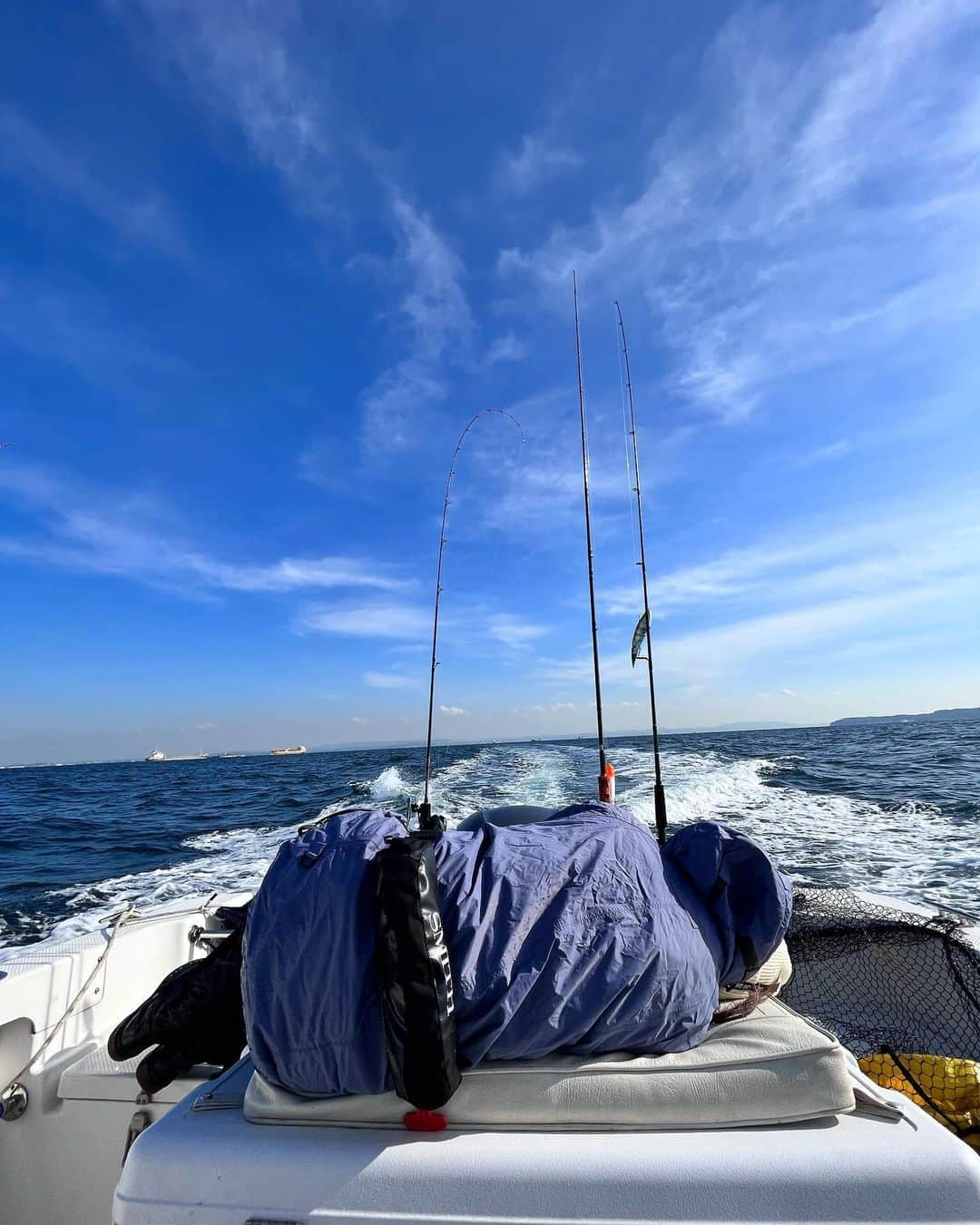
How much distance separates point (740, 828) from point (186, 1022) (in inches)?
348

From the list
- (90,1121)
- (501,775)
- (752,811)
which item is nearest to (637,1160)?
(90,1121)

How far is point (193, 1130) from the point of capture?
1271 mm

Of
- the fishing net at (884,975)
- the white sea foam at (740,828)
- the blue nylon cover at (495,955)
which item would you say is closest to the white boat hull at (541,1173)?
the blue nylon cover at (495,955)

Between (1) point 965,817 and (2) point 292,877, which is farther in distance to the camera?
(1) point 965,817

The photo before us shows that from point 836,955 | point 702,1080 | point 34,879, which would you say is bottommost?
point 34,879

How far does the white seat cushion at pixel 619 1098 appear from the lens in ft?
4.07

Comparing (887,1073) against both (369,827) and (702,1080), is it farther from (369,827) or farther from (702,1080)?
(369,827)

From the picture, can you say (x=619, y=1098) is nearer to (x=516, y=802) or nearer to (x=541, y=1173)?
(x=541, y=1173)

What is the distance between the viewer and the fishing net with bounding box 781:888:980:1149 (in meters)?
2.69

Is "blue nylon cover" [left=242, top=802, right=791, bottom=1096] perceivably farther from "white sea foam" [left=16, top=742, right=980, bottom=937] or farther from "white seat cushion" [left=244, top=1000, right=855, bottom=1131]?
"white sea foam" [left=16, top=742, right=980, bottom=937]

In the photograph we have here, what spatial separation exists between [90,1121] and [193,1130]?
127cm

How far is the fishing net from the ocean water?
9.01ft

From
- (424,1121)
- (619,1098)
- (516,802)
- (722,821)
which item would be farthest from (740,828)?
(424,1121)

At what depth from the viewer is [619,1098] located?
124cm
